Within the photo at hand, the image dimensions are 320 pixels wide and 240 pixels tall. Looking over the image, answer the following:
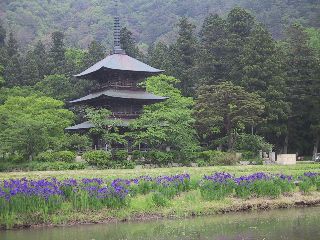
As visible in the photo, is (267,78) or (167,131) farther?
(267,78)

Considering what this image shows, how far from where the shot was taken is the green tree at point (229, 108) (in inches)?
1527

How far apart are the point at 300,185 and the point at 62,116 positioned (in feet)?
96.4

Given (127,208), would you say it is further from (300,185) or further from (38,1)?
(38,1)

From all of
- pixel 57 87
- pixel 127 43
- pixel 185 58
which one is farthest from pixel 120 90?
pixel 127 43

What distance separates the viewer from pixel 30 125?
32844mm

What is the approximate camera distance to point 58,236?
1351 cm

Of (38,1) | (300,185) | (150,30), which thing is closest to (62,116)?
(300,185)

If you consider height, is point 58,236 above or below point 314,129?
below

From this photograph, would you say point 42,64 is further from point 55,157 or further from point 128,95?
point 55,157

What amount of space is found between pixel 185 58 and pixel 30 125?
2828 cm

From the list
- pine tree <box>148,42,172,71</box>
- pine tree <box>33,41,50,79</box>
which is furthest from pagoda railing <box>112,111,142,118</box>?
pine tree <box>33,41,50,79</box>

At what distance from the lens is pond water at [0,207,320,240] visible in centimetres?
1298

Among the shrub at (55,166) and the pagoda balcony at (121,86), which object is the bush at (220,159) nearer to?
the shrub at (55,166)

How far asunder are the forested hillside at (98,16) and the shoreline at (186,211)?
80371 mm
